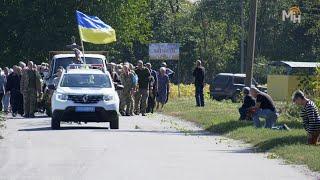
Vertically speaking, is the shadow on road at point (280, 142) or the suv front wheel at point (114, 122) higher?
the shadow on road at point (280, 142)

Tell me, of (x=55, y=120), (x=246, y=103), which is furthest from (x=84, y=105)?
(x=246, y=103)

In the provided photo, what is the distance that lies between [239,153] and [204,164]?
111 inches

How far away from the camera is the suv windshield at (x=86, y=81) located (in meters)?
30.0

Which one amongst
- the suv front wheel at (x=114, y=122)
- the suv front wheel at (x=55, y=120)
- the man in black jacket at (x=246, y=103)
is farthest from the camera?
the man in black jacket at (x=246, y=103)

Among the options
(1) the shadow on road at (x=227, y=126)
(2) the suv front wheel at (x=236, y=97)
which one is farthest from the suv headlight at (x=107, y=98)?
(2) the suv front wheel at (x=236, y=97)

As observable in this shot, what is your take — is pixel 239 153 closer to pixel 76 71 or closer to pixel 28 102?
pixel 76 71

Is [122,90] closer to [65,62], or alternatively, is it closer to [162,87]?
[65,62]

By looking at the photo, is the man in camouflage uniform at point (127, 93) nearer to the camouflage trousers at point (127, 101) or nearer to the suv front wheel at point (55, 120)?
the camouflage trousers at point (127, 101)

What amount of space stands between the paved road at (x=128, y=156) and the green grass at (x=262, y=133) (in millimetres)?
446

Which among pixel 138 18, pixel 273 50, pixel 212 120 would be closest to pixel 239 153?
pixel 212 120

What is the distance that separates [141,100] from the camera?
38219 millimetres

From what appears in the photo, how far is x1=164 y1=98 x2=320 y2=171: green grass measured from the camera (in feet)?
66.1

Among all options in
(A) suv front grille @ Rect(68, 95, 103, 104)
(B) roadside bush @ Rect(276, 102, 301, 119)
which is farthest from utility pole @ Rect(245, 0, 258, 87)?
(A) suv front grille @ Rect(68, 95, 103, 104)

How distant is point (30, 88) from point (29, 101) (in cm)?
45
